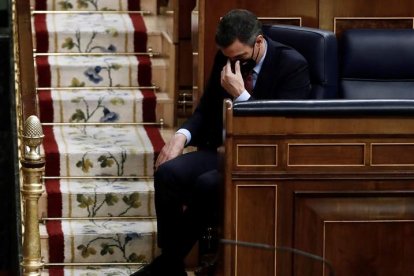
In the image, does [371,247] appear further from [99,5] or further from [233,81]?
[99,5]

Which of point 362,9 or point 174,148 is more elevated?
point 362,9

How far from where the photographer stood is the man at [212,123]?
15.6 ft

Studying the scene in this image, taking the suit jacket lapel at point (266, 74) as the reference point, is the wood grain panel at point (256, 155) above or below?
below

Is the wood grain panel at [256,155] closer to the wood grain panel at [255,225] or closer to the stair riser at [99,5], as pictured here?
the wood grain panel at [255,225]

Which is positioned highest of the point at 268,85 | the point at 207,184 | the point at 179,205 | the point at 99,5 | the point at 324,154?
the point at 99,5

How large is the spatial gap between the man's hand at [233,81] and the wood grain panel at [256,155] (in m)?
0.55

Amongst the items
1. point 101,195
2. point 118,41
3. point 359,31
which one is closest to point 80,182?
point 101,195

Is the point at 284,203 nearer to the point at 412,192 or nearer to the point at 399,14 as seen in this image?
the point at 412,192

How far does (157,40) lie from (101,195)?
3.97 ft

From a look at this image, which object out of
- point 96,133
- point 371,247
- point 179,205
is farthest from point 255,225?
point 96,133

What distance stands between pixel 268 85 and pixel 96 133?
4.62ft

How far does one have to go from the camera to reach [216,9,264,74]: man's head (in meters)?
4.74

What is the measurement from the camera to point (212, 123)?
5.05 m

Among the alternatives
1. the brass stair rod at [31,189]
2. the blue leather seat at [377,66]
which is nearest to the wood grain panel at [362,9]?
the blue leather seat at [377,66]
